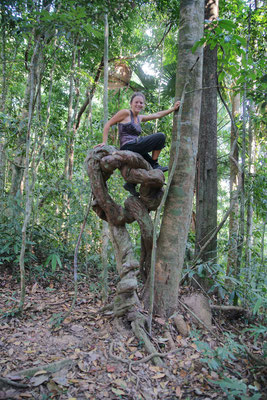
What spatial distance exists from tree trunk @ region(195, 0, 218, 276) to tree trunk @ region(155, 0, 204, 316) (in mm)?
765

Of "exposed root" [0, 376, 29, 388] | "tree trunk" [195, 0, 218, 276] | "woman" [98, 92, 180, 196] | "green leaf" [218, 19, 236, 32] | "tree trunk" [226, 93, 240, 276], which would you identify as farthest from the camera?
"tree trunk" [226, 93, 240, 276]

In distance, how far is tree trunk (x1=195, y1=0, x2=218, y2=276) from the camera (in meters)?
4.30

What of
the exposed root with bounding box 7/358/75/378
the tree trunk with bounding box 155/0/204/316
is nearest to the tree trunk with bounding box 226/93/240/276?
the tree trunk with bounding box 155/0/204/316

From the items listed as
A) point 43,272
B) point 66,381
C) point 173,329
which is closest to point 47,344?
point 66,381

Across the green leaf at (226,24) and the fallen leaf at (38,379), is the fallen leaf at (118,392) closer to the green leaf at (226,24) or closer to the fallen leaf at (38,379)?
the fallen leaf at (38,379)

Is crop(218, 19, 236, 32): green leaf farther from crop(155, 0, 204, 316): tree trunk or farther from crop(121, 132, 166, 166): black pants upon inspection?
crop(121, 132, 166, 166): black pants

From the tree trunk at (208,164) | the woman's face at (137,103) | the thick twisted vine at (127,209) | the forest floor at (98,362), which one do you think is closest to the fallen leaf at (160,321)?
the forest floor at (98,362)

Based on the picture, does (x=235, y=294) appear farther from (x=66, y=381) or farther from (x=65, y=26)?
(x=65, y=26)

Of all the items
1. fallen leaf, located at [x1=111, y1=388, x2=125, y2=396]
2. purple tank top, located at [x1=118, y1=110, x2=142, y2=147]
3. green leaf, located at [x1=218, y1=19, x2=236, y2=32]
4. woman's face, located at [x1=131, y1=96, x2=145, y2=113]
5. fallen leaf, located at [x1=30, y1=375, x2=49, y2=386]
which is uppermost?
green leaf, located at [x1=218, y1=19, x2=236, y2=32]

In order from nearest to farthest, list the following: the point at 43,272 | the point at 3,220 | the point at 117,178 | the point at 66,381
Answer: the point at 66,381, the point at 43,272, the point at 3,220, the point at 117,178

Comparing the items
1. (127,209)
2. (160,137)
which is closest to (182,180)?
(160,137)

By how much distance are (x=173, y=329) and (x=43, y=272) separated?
8.94ft

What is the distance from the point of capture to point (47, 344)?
9.87 ft

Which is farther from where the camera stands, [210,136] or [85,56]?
[85,56]
